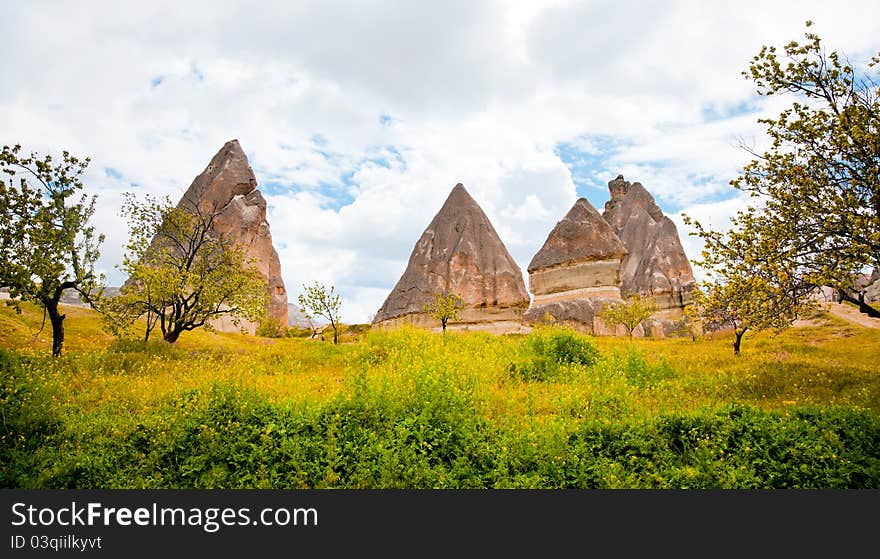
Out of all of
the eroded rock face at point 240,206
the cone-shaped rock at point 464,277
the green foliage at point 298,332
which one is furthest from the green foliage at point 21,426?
the cone-shaped rock at point 464,277

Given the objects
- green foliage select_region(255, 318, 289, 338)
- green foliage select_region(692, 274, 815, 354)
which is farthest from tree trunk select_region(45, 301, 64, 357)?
green foliage select_region(255, 318, 289, 338)

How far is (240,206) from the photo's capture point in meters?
47.6

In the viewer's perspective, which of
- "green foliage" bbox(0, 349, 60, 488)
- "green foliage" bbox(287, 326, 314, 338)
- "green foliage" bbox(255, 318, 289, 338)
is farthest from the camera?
"green foliage" bbox(287, 326, 314, 338)

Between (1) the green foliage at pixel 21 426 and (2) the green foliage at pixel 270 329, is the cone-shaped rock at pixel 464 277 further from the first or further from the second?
(1) the green foliage at pixel 21 426

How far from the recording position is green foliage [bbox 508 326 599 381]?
13.6 meters

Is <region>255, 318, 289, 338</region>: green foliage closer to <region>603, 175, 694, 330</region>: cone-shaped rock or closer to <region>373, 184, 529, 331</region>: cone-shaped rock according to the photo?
<region>373, 184, 529, 331</region>: cone-shaped rock

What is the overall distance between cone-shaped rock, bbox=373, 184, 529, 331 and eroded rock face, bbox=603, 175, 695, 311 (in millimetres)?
15841

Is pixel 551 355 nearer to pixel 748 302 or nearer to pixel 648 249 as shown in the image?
pixel 748 302

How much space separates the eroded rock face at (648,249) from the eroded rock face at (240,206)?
37.7 meters

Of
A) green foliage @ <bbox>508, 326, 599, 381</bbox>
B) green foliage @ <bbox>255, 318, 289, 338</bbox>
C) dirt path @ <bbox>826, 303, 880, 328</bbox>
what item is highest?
green foliage @ <bbox>255, 318, 289, 338</bbox>

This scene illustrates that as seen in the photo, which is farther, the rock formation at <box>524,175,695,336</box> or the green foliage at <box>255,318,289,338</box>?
the rock formation at <box>524,175,695,336</box>

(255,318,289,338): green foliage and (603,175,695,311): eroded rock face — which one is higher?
(603,175,695,311): eroded rock face

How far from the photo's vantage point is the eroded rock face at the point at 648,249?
5972 centimetres

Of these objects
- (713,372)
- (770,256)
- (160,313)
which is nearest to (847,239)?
(770,256)
